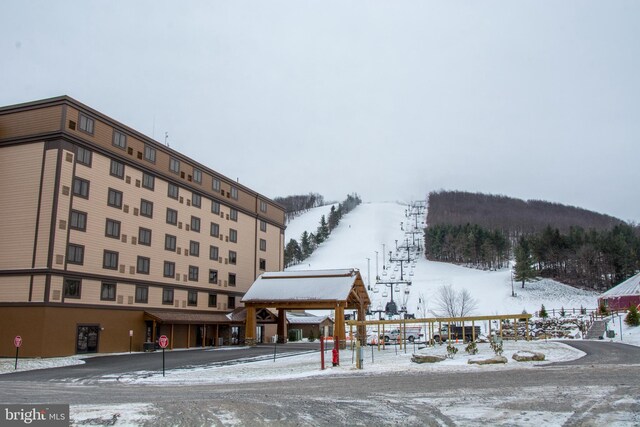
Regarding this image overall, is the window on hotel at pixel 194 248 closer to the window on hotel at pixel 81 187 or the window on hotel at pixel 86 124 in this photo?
the window on hotel at pixel 81 187

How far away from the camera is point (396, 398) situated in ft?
50.5

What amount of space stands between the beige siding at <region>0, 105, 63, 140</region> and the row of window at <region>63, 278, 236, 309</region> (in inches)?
437

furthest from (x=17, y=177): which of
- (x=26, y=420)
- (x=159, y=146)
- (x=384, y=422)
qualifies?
(x=384, y=422)

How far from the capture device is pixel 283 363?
3144 centimetres

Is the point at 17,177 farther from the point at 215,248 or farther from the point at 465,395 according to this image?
the point at 465,395

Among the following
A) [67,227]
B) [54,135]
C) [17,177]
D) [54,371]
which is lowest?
[54,371]

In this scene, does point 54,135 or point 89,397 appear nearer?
point 89,397

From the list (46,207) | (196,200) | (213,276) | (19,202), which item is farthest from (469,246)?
(19,202)

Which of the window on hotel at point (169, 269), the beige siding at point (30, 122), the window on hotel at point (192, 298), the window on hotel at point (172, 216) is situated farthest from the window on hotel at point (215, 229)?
the beige siding at point (30, 122)

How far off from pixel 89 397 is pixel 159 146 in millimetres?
36337

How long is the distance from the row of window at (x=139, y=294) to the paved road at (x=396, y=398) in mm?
16244

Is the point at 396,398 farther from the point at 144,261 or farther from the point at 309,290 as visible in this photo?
the point at 144,261

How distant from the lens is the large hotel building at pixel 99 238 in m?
37.7

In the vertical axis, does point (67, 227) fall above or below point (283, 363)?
above
